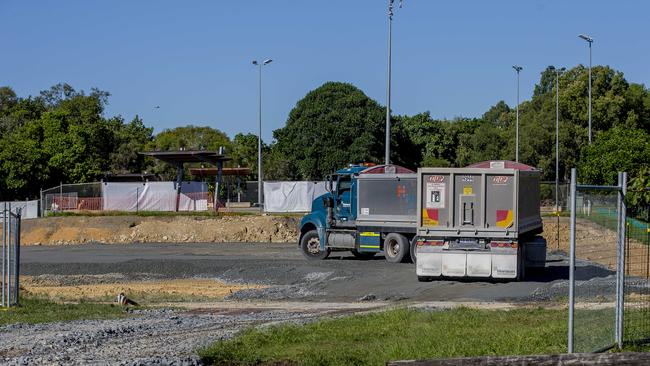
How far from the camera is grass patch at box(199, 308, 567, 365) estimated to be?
468 inches

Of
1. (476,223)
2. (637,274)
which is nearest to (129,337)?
(637,274)

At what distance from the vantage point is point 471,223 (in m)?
24.0

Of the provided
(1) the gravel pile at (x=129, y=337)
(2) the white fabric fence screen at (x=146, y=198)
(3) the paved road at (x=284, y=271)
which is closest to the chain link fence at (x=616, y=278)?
(3) the paved road at (x=284, y=271)

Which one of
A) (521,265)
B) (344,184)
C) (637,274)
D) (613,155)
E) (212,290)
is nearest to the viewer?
(637,274)

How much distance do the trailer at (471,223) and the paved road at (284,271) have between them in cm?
47

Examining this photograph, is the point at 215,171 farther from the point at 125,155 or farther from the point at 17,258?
the point at 17,258

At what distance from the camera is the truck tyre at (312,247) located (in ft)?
110

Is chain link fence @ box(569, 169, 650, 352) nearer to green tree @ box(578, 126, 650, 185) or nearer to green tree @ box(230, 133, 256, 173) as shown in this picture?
green tree @ box(578, 126, 650, 185)

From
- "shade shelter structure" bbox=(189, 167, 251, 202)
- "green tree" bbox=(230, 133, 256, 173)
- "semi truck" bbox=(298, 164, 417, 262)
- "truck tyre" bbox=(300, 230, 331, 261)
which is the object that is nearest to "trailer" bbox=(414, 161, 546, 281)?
"semi truck" bbox=(298, 164, 417, 262)

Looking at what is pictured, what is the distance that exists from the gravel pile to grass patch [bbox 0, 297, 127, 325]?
0.66m

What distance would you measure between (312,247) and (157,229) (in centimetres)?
1853

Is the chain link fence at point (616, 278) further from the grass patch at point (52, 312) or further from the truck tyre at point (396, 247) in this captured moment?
the truck tyre at point (396, 247)

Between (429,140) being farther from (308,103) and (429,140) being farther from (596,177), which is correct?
(596,177)

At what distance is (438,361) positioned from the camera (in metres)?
9.29
